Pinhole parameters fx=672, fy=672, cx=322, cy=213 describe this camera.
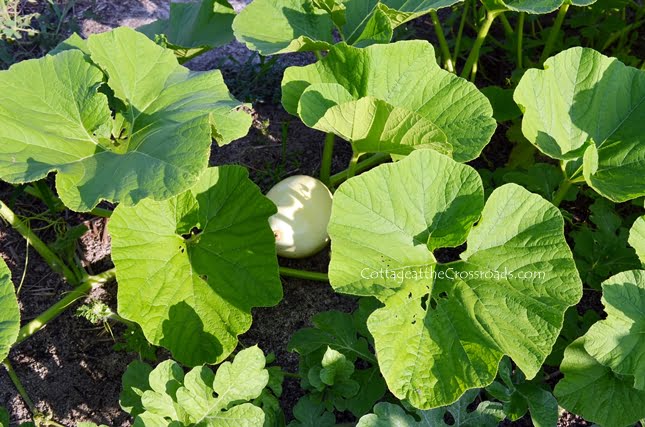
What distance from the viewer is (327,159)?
105 inches

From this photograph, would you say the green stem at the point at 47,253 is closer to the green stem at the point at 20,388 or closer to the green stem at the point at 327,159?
the green stem at the point at 20,388

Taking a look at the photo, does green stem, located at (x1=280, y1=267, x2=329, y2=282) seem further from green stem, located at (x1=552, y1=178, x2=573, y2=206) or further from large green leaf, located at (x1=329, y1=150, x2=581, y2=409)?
green stem, located at (x1=552, y1=178, x2=573, y2=206)

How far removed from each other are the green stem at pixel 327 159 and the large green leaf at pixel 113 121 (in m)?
0.50

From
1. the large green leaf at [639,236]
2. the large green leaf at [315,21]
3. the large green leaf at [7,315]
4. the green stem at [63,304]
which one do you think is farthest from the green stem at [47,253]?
the large green leaf at [639,236]

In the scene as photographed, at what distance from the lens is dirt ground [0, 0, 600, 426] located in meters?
2.38

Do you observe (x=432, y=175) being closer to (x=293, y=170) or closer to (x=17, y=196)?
(x=293, y=170)

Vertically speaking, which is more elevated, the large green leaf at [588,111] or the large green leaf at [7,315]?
the large green leaf at [588,111]

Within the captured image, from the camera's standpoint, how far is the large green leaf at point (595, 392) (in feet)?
6.47

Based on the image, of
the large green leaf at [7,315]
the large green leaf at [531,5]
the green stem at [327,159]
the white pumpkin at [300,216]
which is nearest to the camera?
the large green leaf at [7,315]

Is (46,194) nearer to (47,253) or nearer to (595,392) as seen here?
(47,253)

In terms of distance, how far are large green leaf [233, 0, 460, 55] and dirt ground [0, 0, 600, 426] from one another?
51 cm

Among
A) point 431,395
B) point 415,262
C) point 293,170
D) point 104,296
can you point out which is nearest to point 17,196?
point 104,296

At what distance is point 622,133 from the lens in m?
2.30

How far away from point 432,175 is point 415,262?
0.26 m
